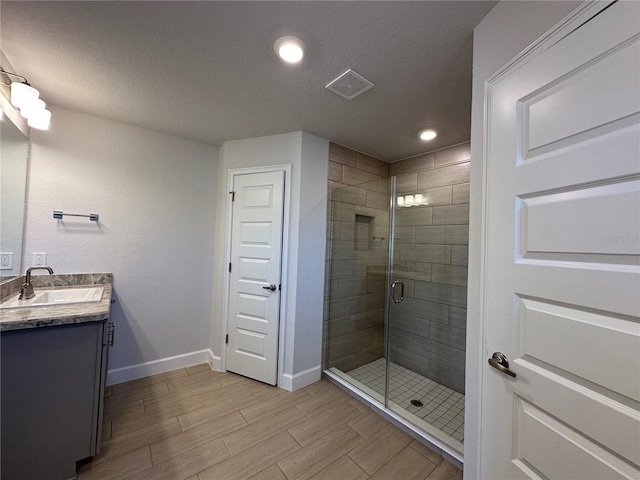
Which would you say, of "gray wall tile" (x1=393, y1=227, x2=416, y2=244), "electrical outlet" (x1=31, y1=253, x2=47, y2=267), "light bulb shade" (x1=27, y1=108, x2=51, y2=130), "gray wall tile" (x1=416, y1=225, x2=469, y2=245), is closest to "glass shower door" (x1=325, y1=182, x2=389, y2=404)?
"gray wall tile" (x1=393, y1=227, x2=416, y2=244)

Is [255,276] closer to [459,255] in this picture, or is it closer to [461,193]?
[459,255]

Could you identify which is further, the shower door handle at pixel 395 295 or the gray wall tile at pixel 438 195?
the shower door handle at pixel 395 295

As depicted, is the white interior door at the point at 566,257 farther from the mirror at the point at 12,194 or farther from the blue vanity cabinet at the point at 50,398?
the mirror at the point at 12,194

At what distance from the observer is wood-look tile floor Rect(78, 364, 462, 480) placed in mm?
1485

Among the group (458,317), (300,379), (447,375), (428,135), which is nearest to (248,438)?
(300,379)

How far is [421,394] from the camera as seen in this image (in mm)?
2354

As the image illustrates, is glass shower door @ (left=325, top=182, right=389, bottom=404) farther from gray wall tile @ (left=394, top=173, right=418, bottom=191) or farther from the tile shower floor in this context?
gray wall tile @ (left=394, top=173, right=418, bottom=191)

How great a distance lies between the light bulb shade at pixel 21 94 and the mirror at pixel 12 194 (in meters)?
0.15

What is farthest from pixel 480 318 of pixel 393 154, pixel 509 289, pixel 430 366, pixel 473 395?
pixel 393 154

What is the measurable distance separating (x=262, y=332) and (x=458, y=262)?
6.80 feet

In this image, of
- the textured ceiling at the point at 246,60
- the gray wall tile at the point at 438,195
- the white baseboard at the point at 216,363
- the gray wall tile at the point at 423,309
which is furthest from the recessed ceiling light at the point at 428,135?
the white baseboard at the point at 216,363

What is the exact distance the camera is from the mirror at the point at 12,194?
67.5 inches

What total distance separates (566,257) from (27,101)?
3.06m

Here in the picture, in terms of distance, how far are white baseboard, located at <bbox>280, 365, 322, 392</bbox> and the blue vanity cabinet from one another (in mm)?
1349
